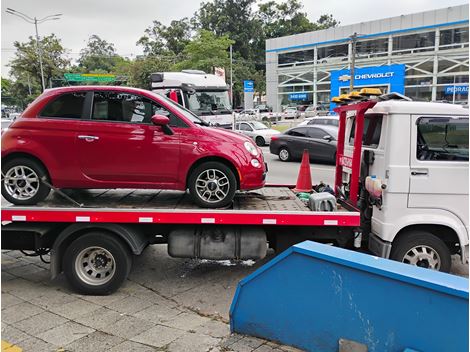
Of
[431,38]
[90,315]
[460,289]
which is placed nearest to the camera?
[460,289]

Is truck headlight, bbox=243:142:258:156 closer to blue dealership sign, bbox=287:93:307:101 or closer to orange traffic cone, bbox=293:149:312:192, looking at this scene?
orange traffic cone, bbox=293:149:312:192

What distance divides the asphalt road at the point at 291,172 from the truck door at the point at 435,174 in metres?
6.25

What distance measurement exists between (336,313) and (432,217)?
2.02 metres

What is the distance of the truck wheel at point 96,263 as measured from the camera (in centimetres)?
477

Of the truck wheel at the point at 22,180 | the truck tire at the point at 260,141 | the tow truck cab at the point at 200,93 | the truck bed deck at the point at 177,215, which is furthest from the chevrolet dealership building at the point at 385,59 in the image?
the truck wheel at the point at 22,180

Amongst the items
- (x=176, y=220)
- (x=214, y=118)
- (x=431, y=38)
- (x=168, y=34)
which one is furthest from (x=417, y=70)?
(x=176, y=220)

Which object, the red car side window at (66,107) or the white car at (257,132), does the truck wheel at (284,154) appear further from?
the red car side window at (66,107)

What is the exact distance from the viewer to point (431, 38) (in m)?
45.1

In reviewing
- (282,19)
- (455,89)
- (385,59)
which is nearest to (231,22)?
(282,19)

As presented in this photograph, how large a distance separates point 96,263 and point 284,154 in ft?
40.8

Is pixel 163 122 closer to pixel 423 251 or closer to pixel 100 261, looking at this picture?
pixel 100 261

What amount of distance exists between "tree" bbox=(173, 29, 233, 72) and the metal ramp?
43375 millimetres

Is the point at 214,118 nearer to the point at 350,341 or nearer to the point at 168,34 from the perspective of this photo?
the point at 350,341

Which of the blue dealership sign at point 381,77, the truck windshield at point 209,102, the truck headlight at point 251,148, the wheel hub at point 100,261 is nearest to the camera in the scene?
the wheel hub at point 100,261
